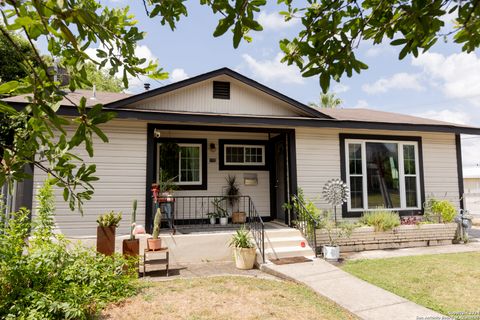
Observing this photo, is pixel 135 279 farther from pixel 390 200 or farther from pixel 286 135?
pixel 390 200

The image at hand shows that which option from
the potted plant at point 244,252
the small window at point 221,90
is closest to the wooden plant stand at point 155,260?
the potted plant at point 244,252

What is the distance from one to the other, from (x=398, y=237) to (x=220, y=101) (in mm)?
5662

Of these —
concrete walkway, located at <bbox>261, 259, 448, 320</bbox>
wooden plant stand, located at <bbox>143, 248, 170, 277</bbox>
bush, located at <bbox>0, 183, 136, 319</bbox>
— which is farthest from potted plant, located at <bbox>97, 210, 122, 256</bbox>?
concrete walkway, located at <bbox>261, 259, 448, 320</bbox>

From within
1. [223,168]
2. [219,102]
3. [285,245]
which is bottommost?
[285,245]

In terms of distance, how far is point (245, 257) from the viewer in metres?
6.10

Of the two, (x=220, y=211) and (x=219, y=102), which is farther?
(x=220, y=211)

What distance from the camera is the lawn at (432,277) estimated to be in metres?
4.14

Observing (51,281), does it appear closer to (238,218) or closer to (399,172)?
(238,218)

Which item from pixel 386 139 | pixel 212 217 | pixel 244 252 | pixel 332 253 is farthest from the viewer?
pixel 386 139

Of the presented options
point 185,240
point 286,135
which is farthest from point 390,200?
point 185,240

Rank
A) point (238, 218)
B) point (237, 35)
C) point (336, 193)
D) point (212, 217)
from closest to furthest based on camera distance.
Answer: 1. point (237, 35)
2. point (336, 193)
3. point (212, 217)
4. point (238, 218)

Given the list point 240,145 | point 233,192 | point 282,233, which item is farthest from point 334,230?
point 240,145

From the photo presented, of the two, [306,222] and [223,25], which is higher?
[223,25]

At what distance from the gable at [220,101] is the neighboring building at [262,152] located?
0.09 ft
